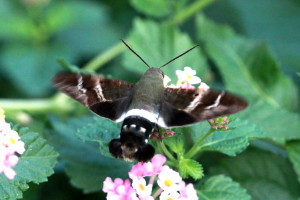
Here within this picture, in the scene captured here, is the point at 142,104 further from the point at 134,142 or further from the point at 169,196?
the point at 169,196

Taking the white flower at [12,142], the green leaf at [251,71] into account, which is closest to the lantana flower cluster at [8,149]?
the white flower at [12,142]

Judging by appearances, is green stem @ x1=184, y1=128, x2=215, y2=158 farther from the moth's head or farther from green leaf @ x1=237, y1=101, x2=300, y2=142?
green leaf @ x1=237, y1=101, x2=300, y2=142

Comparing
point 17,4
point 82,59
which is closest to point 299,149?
point 82,59

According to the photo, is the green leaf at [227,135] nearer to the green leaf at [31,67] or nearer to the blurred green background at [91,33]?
the blurred green background at [91,33]

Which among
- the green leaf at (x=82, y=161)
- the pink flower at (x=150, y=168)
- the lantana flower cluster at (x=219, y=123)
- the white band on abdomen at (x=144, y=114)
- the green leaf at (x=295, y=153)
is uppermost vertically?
the white band on abdomen at (x=144, y=114)

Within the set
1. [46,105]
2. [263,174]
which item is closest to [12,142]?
[263,174]

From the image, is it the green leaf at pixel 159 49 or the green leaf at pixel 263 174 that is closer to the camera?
the green leaf at pixel 263 174
